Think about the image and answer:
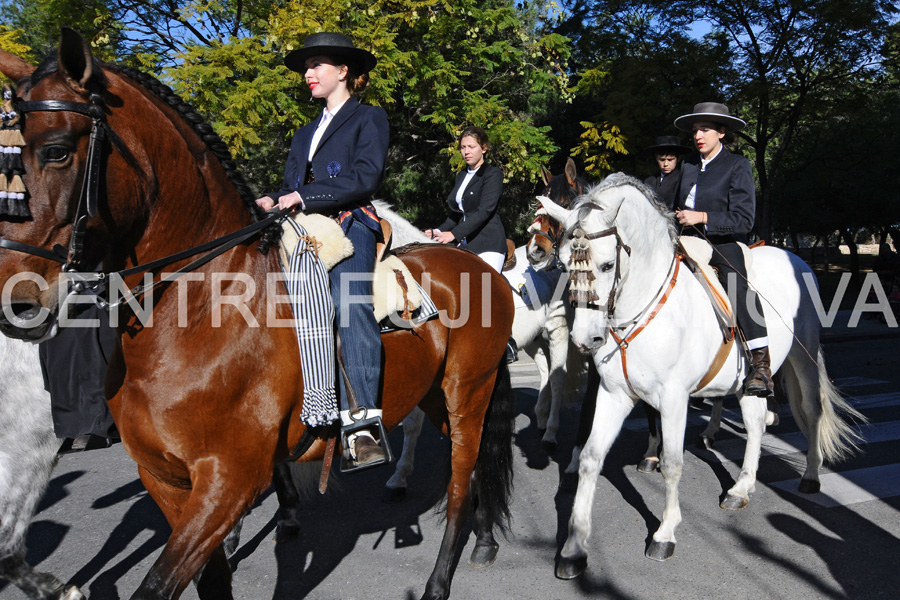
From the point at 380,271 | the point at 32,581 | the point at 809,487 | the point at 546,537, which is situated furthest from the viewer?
the point at 809,487

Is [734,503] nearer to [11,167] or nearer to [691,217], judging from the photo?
[691,217]

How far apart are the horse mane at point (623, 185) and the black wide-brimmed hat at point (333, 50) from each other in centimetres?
156

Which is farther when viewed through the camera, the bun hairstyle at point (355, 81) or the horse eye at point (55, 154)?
the bun hairstyle at point (355, 81)

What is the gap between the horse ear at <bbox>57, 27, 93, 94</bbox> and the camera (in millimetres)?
2178

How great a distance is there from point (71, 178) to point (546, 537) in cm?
374

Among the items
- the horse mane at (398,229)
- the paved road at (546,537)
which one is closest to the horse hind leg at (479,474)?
the paved road at (546,537)

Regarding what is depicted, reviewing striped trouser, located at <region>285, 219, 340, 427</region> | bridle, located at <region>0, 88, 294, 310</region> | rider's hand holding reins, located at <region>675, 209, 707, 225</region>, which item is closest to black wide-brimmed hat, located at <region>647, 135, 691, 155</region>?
rider's hand holding reins, located at <region>675, 209, 707, 225</region>

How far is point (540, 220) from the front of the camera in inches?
253

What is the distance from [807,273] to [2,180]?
229 inches

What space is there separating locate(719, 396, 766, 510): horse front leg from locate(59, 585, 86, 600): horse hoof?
4297mm

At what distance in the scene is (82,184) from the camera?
222 cm

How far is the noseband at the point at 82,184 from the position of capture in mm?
2172

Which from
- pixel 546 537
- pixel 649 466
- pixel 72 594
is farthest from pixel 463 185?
pixel 72 594

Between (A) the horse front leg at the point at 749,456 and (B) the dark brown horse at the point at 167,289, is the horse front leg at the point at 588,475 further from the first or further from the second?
(B) the dark brown horse at the point at 167,289
